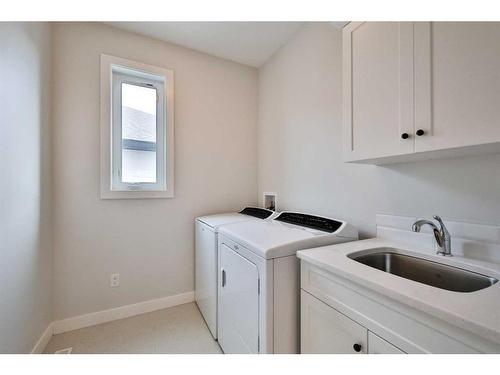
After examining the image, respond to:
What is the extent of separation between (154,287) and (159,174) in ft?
3.77

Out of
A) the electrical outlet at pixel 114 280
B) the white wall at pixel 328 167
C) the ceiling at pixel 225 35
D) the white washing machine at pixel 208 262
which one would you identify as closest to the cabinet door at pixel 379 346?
the white wall at pixel 328 167

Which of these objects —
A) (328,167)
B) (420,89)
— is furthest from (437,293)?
(328,167)

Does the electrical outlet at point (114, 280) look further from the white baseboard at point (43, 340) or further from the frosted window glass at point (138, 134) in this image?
the frosted window glass at point (138, 134)

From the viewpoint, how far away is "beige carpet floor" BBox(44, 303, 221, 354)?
164 cm

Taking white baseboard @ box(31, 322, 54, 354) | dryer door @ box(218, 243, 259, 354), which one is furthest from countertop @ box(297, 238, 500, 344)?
white baseboard @ box(31, 322, 54, 354)

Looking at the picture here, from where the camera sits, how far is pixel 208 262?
73.7 inches

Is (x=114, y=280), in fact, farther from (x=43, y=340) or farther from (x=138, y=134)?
A: (x=138, y=134)
